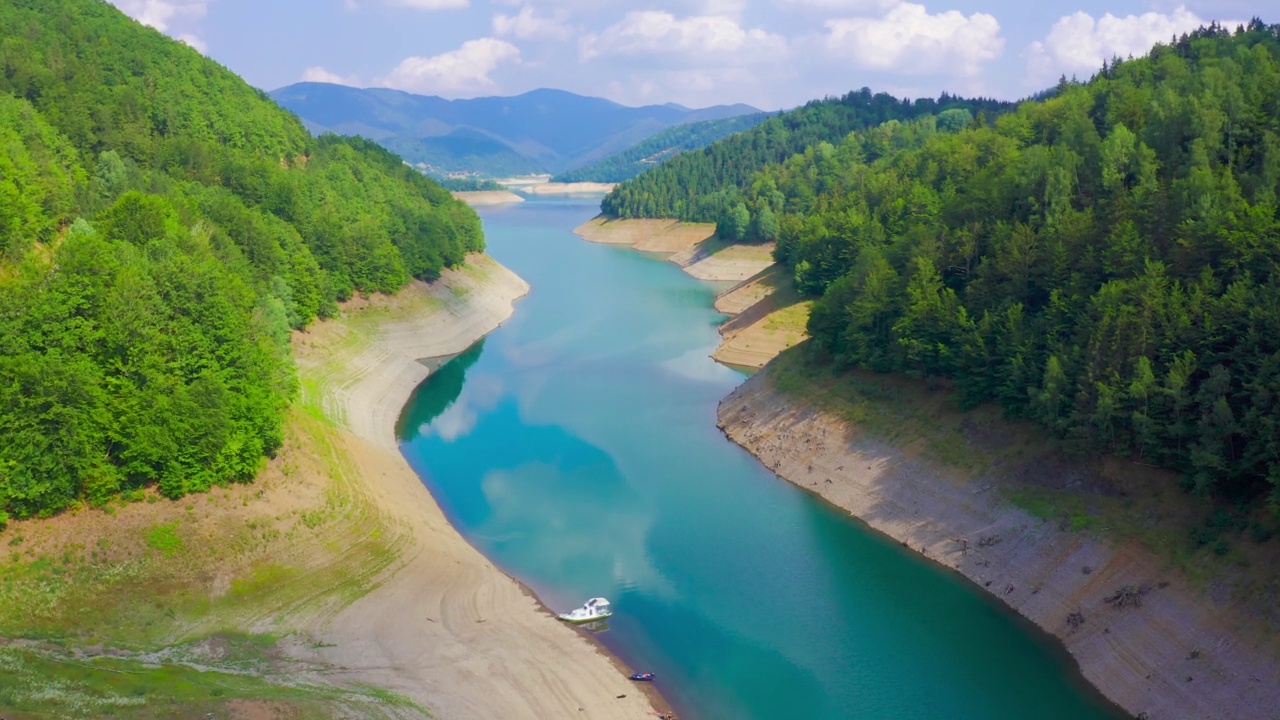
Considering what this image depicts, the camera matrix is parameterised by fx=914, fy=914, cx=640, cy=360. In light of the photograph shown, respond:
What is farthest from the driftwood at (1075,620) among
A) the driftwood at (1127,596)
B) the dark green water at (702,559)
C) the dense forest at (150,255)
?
the dense forest at (150,255)

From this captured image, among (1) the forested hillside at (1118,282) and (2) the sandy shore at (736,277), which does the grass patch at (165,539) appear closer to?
(1) the forested hillside at (1118,282)

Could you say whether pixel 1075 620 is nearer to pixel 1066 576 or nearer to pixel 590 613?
pixel 1066 576

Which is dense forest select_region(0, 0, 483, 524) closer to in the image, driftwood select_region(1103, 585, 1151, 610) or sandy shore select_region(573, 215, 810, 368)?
sandy shore select_region(573, 215, 810, 368)

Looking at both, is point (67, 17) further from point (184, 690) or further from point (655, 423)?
point (184, 690)

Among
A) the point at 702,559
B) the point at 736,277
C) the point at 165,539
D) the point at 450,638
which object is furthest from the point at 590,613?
the point at 736,277

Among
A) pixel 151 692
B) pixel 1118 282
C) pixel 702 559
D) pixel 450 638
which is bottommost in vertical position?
pixel 702 559

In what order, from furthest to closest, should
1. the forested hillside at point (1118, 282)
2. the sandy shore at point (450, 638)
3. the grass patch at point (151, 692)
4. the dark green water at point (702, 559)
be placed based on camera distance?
1. the forested hillside at point (1118, 282)
2. the dark green water at point (702, 559)
3. the sandy shore at point (450, 638)
4. the grass patch at point (151, 692)

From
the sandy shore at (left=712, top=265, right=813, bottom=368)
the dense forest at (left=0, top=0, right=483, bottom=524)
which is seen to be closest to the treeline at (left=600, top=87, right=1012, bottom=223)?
the dense forest at (left=0, top=0, right=483, bottom=524)
